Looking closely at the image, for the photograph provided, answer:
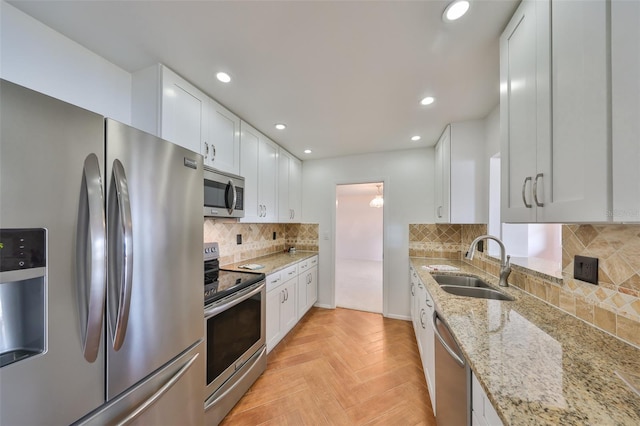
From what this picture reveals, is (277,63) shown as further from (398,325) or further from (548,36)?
(398,325)

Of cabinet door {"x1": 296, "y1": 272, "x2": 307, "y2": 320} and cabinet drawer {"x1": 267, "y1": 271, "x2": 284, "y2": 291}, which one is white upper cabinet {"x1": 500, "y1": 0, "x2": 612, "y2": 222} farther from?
cabinet door {"x1": 296, "y1": 272, "x2": 307, "y2": 320}

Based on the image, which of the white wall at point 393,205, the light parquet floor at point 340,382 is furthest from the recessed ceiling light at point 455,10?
the light parquet floor at point 340,382

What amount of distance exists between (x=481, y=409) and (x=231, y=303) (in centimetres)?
148

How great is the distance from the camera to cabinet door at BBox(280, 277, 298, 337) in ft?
8.41

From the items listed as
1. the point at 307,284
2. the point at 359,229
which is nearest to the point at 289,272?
the point at 307,284

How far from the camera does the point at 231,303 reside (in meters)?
1.59

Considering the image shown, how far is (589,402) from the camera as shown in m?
0.60

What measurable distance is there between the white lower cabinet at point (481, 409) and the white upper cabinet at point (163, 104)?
7.05ft

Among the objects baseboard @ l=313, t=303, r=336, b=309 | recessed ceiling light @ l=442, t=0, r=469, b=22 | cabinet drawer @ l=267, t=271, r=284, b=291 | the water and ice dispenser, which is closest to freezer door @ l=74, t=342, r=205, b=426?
the water and ice dispenser

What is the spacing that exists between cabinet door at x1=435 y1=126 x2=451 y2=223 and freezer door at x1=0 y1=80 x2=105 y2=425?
9.04 feet

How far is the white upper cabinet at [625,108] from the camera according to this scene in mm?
571

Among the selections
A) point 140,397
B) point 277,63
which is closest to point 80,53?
point 277,63

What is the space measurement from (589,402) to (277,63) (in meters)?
2.05

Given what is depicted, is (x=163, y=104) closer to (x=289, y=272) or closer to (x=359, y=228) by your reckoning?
(x=289, y=272)
